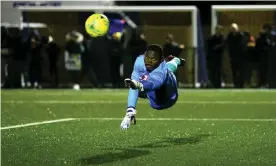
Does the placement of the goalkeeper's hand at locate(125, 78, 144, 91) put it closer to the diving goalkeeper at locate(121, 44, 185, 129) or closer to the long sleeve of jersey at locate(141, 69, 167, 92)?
the diving goalkeeper at locate(121, 44, 185, 129)

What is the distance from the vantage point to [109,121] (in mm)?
13250

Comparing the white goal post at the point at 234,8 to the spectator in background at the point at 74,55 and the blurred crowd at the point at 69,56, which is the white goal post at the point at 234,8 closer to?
the blurred crowd at the point at 69,56

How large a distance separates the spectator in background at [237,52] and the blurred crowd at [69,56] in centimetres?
184

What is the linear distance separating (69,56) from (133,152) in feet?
54.9

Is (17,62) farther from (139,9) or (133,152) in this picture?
(133,152)

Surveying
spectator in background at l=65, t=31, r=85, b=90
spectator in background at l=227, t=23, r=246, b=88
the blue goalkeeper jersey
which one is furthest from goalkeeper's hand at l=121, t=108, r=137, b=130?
spectator in background at l=65, t=31, r=85, b=90

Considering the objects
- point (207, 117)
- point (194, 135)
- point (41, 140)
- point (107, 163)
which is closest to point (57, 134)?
point (41, 140)

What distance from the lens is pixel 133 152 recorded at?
8945 millimetres

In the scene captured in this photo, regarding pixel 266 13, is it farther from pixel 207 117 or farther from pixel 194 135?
pixel 194 135

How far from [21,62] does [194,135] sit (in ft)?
49.8

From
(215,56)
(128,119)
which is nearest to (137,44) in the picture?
(215,56)

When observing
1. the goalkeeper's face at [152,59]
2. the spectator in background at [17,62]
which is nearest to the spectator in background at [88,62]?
the spectator in background at [17,62]

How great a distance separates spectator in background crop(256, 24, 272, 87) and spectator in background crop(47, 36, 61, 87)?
7198 millimetres

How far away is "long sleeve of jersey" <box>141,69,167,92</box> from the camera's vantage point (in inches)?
370
